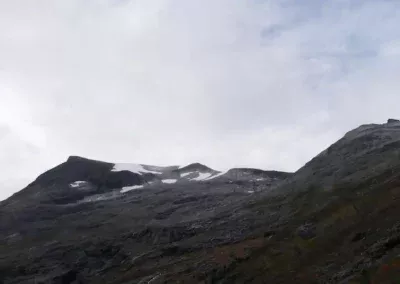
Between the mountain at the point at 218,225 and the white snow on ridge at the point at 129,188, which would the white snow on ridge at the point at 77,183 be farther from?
the white snow on ridge at the point at 129,188

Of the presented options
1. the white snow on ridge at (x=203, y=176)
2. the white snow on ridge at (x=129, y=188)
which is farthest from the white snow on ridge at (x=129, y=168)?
the white snow on ridge at (x=203, y=176)

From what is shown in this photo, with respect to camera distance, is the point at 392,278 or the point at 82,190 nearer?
the point at 392,278

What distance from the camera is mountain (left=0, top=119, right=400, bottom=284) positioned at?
63281mm

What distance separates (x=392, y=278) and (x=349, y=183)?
157ft

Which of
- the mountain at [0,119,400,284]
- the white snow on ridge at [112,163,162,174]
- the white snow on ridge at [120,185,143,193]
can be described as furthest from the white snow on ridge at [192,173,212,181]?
the white snow on ridge at [120,185,143,193]

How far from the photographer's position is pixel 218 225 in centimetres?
Result: 9969

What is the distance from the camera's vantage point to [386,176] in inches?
3314

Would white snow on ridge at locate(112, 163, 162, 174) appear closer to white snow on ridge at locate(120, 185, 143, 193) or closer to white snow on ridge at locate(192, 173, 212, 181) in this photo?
white snow on ridge at locate(120, 185, 143, 193)

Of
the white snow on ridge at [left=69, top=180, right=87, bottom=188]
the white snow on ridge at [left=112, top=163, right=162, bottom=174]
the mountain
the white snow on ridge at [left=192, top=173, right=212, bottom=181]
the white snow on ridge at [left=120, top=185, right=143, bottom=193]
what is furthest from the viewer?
the white snow on ridge at [left=192, top=173, right=212, bottom=181]

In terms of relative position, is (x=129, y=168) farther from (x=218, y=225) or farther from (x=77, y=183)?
(x=218, y=225)

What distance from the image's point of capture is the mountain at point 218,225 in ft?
208

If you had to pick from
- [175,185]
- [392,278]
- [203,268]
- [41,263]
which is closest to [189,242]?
[203,268]

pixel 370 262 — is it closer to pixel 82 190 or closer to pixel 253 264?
pixel 253 264

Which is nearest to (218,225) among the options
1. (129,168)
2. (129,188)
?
(129,188)
